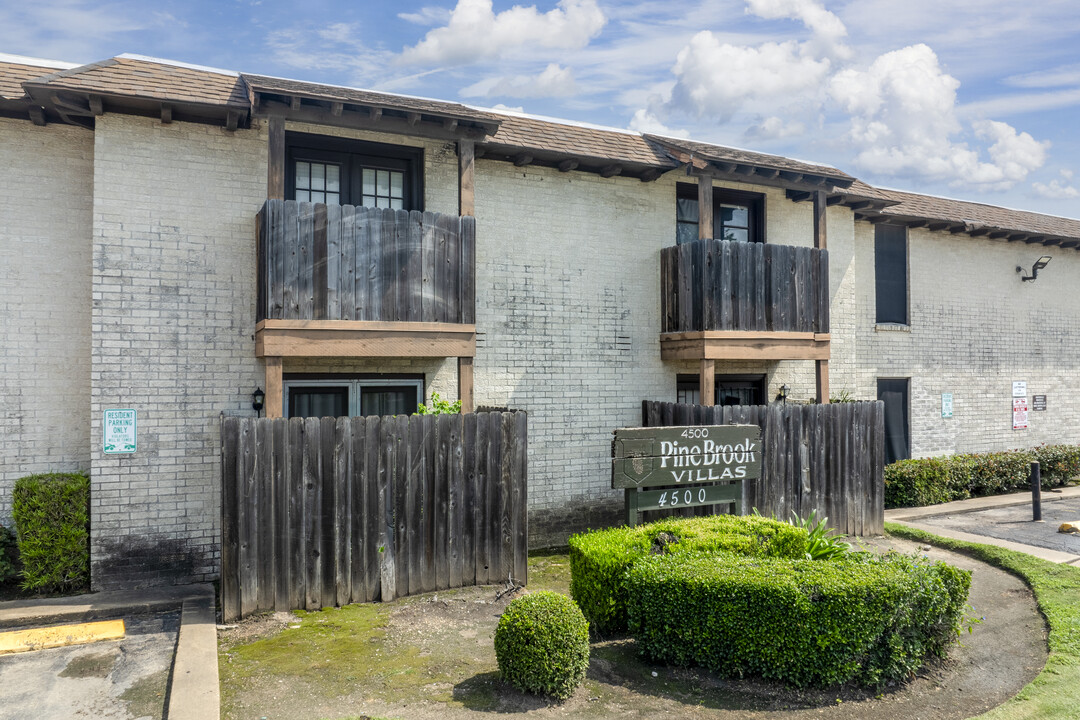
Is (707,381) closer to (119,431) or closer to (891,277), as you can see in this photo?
(891,277)

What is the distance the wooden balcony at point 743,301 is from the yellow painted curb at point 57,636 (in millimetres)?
8441

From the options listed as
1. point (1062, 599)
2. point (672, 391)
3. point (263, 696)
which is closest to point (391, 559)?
point (263, 696)

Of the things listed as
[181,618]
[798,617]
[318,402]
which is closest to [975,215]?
[798,617]

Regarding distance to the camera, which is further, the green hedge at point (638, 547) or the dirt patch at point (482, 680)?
the green hedge at point (638, 547)

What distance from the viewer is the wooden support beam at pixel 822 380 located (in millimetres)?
12438

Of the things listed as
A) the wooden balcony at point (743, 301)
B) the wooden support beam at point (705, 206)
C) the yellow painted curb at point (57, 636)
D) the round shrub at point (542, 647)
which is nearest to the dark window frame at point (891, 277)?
the wooden balcony at point (743, 301)

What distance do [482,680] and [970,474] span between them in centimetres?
1273

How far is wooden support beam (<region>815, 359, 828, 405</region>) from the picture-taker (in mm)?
12438

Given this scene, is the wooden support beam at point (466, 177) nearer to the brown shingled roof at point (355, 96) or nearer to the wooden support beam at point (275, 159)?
the brown shingled roof at point (355, 96)

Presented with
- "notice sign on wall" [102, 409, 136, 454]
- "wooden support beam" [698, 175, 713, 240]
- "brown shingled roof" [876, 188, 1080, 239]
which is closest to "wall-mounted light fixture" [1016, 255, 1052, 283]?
"brown shingled roof" [876, 188, 1080, 239]

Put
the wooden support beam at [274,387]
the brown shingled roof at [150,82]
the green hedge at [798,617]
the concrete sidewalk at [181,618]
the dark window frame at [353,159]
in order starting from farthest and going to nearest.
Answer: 1. the dark window frame at [353,159]
2. the wooden support beam at [274,387]
3. the brown shingled roof at [150,82]
4. the green hedge at [798,617]
5. the concrete sidewalk at [181,618]

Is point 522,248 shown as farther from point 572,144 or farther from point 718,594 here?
point 718,594

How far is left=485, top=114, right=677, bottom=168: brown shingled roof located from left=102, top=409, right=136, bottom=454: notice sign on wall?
5900 millimetres

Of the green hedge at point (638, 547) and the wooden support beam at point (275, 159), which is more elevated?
the wooden support beam at point (275, 159)
